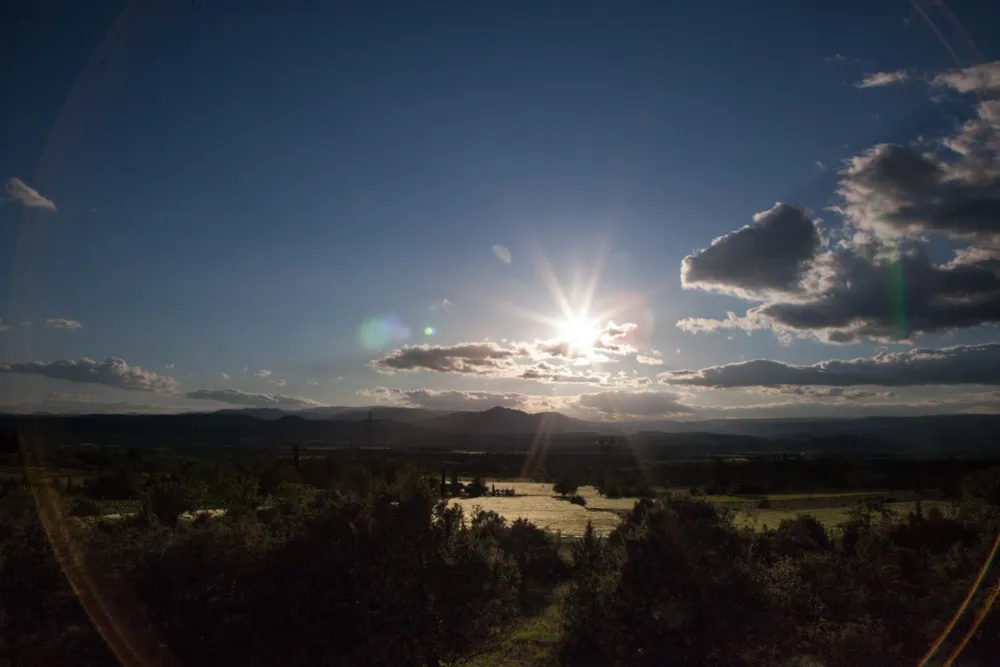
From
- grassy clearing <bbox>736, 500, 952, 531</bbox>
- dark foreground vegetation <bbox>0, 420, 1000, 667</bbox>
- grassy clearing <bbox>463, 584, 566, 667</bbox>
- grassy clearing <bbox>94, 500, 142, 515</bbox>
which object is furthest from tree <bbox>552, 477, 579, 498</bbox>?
dark foreground vegetation <bbox>0, 420, 1000, 667</bbox>

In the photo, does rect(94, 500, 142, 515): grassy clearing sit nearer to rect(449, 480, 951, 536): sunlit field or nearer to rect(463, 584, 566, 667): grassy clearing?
rect(449, 480, 951, 536): sunlit field

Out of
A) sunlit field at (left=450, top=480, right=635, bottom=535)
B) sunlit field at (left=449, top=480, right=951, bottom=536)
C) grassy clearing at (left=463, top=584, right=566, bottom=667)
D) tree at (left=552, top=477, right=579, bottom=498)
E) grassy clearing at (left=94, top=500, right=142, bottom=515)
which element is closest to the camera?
grassy clearing at (left=463, top=584, right=566, bottom=667)

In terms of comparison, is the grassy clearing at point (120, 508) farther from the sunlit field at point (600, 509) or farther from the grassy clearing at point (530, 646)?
the grassy clearing at point (530, 646)

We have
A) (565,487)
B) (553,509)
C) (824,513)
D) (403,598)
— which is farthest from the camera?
(565,487)

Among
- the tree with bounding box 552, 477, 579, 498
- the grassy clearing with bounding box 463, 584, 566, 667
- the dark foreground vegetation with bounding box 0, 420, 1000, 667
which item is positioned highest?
the dark foreground vegetation with bounding box 0, 420, 1000, 667

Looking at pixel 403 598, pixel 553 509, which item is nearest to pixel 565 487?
pixel 553 509

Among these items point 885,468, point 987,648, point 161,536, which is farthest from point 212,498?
point 885,468

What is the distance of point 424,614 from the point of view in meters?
15.5

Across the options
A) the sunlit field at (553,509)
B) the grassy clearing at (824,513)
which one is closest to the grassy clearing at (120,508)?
the sunlit field at (553,509)

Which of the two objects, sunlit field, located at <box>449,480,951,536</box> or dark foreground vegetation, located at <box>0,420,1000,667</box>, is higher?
dark foreground vegetation, located at <box>0,420,1000,667</box>

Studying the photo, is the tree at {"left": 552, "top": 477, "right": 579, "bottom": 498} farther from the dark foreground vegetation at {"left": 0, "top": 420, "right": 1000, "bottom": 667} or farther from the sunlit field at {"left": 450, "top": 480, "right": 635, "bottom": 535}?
the dark foreground vegetation at {"left": 0, "top": 420, "right": 1000, "bottom": 667}

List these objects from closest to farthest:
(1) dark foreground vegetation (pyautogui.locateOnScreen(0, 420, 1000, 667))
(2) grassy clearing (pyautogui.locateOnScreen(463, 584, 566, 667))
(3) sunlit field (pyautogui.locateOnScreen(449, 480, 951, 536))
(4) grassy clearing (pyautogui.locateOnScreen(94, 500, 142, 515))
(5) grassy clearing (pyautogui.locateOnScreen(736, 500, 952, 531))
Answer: (1) dark foreground vegetation (pyautogui.locateOnScreen(0, 420, 1000, 667)) < (2) grassy clearing (pyautogui.locateOnScreen(463, 584, 566, 667)) < (4) grassy clearing (pyautogui.locateOnScreen(94, 500, 142, 515)) < (5) grassy clearing (pyautogui.locateOnScreen(736, 500, 952, 531)) < (3) sunlit field (pyautogui.locateOnScreen(449, 480, 951, 536))

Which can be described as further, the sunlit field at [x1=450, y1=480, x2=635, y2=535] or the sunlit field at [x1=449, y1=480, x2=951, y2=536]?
the sunlit field at [x1=450, y1=480, x2=635, y2=535]

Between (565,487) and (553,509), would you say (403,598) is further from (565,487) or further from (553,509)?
(565,487)
